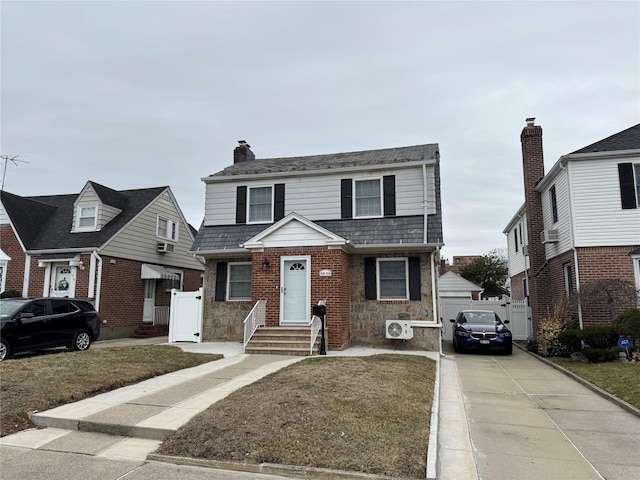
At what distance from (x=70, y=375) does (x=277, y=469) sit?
5406 millimetres

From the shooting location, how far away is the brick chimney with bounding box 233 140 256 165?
18531mm

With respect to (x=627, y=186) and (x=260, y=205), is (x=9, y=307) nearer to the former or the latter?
(x=260, y=205)

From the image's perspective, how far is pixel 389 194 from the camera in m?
14.2

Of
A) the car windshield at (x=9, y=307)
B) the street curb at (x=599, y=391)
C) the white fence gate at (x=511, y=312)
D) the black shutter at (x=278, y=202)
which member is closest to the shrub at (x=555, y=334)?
the street curb at (x=599, y=391)

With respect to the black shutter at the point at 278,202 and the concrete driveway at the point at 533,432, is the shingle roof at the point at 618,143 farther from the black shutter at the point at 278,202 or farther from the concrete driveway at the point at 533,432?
the black shutter at the point at 278,202

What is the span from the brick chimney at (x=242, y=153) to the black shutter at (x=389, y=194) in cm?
719

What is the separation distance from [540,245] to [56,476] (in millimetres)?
16705

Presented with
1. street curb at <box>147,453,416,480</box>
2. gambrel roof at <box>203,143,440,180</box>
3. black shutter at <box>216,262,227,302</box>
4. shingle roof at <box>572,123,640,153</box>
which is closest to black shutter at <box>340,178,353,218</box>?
gambrel roof at <box>203,143,440,180</box>

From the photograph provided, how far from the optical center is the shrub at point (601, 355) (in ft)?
34.6

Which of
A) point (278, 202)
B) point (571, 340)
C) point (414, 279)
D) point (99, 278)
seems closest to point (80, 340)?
point (99, 278)

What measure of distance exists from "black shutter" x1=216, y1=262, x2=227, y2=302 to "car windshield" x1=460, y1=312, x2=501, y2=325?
847 cm

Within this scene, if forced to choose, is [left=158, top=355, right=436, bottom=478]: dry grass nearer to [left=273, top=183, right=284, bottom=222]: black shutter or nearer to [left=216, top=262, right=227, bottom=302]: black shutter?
[left=216, top=262, right=227, bottom=302]: black shutter

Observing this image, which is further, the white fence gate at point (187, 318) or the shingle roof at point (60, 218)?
the shingle roof at point (60, 218)

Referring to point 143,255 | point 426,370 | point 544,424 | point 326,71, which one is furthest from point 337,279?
point 143,255
